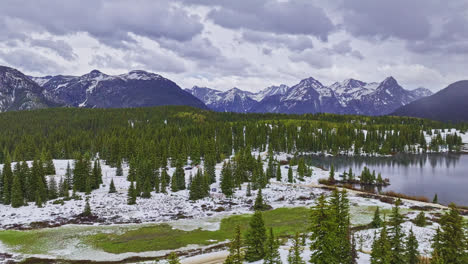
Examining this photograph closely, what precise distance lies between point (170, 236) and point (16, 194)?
49.7 meters

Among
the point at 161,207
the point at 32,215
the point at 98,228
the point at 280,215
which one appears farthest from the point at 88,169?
the point at 280,215

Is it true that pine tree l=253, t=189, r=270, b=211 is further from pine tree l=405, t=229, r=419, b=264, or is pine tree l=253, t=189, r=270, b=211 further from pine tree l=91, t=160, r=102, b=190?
pine tree l=91, t=160, r=102, b=190

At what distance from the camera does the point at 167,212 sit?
72750mm

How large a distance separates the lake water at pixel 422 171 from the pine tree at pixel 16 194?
10158 cm

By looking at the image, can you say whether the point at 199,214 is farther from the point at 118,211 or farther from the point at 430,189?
the point at 430,189

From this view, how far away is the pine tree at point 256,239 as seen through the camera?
36906 mm

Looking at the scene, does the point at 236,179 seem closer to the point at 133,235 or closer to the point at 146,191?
the point at 146,191

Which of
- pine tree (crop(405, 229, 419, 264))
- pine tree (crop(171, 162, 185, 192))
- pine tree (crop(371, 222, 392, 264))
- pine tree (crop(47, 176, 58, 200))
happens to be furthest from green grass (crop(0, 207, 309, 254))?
pine tree (crop(171, 162, 185, 192))

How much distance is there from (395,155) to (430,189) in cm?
9637

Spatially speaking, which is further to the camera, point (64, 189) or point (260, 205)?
point (64, 189)

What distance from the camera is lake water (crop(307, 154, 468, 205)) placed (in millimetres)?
96250

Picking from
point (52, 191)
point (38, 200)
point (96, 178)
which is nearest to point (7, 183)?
point (52, 191)

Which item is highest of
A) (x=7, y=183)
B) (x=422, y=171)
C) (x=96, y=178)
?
(x=7, y=183)

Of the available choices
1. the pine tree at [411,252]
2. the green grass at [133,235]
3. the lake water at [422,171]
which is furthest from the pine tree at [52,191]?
the lake water at [422,171]
